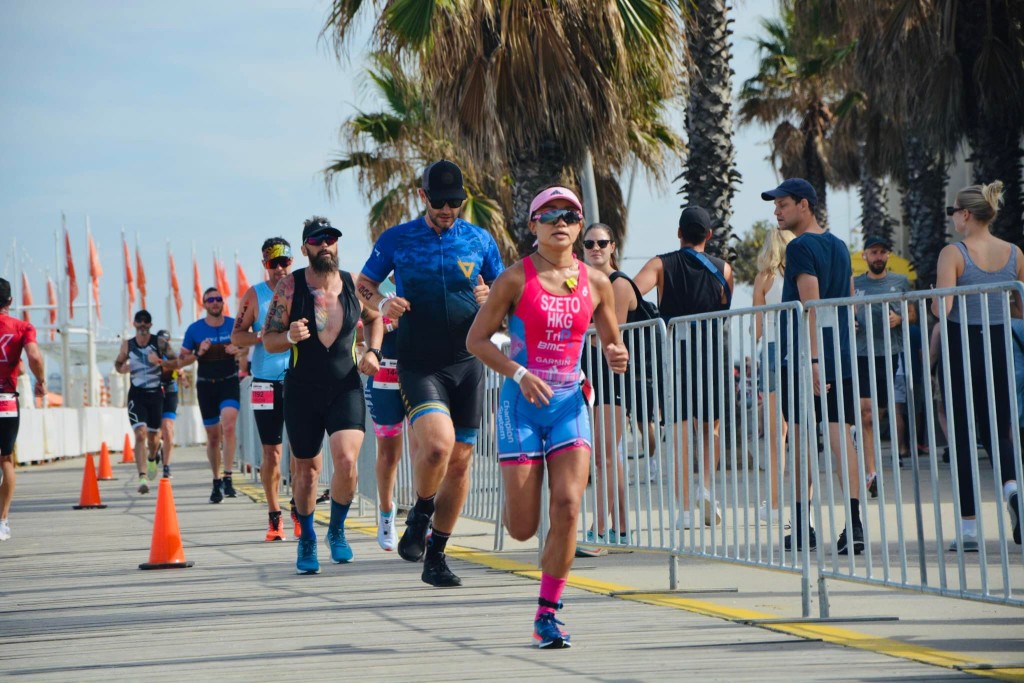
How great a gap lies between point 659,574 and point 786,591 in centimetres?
105

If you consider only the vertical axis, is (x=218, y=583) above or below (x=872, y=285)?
below

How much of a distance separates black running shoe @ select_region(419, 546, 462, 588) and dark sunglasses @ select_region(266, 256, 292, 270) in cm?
363

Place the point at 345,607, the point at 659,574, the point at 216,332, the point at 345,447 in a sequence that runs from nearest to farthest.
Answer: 1. the point at 345,607
2. the point at 659,574
3. the point at 345,447
4. the point at 216,332

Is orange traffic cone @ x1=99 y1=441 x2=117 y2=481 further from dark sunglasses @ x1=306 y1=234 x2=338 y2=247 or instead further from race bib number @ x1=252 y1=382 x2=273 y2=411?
dark sunglasses @ x1=306 y1=234 x2=338 y2=247

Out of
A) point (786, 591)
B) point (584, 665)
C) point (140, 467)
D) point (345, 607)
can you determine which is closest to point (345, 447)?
point (345, 607)

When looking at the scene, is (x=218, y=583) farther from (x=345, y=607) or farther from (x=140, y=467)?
(x=140, y=467)

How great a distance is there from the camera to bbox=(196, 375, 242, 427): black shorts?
16.6m

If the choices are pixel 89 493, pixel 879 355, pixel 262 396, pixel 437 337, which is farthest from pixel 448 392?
pixel 89 493

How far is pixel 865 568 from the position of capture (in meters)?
5.93

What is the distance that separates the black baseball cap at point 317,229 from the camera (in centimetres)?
926

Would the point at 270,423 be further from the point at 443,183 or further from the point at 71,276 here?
the point at 71,276

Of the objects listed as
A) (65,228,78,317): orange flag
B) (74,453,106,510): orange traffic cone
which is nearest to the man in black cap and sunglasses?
(74,453,106,510): orange traffic cone

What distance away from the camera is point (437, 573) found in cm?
788

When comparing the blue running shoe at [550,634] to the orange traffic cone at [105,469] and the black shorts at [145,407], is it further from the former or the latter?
the orange traffic cone at [105,469]
